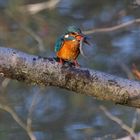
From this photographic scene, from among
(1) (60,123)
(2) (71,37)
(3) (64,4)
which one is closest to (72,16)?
(3) (64,4)

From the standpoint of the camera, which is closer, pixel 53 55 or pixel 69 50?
pixel 69 50

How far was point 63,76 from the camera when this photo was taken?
1.75 m

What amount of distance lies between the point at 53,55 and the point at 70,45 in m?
2.81

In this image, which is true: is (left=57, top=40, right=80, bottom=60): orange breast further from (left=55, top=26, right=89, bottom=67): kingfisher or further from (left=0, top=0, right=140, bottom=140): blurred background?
(left=0, top=0, right=140, bottom=140): blurred background

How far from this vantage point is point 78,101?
14.4 feet

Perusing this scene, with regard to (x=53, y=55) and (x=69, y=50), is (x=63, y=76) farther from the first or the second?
(x=53, y=55)

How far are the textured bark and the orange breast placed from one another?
0.21ft

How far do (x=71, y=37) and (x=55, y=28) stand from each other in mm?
3762

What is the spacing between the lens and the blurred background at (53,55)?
3855 millimetres

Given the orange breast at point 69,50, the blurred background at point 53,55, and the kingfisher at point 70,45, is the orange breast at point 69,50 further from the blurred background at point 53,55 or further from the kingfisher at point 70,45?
the blurred background at point 53,55

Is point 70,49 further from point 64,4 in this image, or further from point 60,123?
point 64,4

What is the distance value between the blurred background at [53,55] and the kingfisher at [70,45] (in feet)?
4.16

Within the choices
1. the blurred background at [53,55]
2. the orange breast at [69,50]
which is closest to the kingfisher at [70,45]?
the orange breast at [69,50]

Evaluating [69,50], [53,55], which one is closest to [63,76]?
[69,50]
